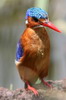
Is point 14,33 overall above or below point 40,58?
above

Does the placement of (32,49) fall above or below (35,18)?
below

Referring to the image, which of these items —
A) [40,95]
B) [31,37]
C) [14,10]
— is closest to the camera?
[14,10]

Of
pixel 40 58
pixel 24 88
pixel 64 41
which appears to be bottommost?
pixel 24 88

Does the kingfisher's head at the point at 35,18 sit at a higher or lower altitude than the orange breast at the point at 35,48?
higher

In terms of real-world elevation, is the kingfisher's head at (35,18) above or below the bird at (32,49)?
above

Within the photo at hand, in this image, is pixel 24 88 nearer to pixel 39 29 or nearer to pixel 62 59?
pixel 39 29

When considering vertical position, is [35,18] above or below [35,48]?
above

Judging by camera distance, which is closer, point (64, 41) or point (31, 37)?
point (64, 41)

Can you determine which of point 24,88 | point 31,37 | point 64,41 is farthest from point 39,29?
point 64,41

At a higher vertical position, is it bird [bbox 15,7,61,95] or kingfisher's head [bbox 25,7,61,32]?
kingfisher's head [bbox 25,7,61,32]

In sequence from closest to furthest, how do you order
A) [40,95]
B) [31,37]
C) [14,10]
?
[14,10]
[40,95]
[31,37]

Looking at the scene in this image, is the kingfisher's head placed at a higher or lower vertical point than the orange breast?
higher
